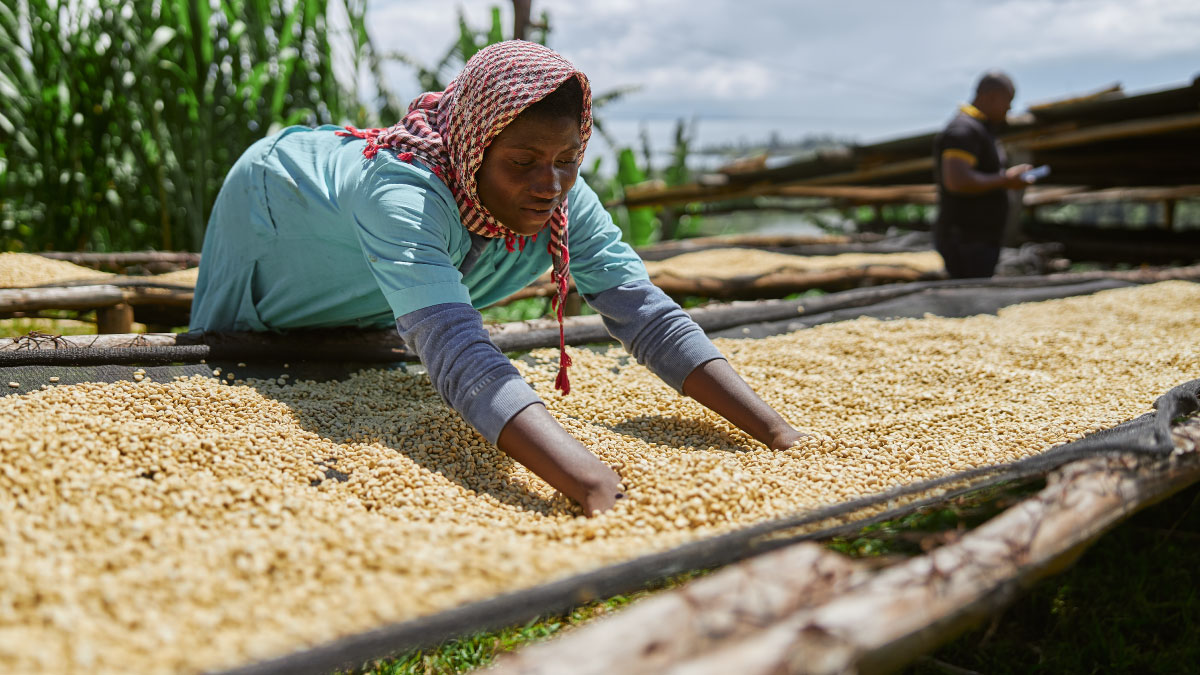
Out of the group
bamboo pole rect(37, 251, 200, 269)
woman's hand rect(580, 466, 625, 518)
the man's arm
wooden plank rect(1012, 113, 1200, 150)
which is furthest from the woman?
wooden plank rect(1012, 113, 1200, 150)

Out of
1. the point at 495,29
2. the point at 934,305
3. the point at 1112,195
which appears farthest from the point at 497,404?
the point at 1112,195

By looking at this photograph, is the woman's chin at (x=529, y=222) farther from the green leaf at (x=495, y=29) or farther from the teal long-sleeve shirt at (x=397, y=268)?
the green leaf at (x=495, y=29)

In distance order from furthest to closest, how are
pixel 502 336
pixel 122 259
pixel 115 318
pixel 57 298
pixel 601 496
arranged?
pixel 122 259 → pixel 115 318 → pixel 57 298 → pixel 502 336 → pixel 601 496

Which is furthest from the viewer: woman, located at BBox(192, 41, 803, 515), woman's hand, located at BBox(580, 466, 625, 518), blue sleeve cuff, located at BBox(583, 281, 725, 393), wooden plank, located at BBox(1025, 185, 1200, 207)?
wooden plank, located at BBox(1025, 185, 1200, 207)

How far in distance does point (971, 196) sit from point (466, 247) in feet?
11.6

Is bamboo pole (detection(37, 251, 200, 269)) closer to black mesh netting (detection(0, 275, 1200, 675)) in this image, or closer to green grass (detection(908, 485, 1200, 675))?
black mesh netting (detection(0, 275, 1200, 675))

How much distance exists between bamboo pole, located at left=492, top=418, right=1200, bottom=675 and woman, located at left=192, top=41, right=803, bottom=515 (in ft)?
1.67

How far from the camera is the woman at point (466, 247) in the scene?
1.44 m

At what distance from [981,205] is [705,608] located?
4.21m

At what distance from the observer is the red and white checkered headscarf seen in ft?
4.89

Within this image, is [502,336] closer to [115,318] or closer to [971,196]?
[115,318]

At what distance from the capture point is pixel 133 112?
14.7 ft

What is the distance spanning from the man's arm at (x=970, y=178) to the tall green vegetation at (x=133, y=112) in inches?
146

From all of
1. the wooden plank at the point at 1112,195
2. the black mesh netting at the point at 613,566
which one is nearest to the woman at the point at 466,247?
the black mesh netting at the point at 613,566
